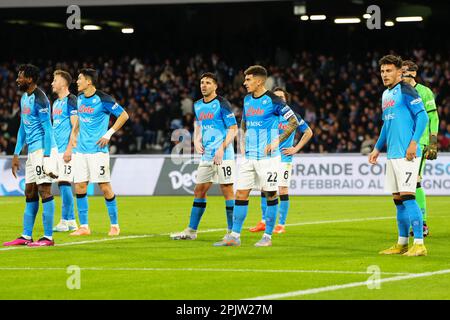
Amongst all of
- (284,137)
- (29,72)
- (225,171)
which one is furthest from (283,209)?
(29,72)

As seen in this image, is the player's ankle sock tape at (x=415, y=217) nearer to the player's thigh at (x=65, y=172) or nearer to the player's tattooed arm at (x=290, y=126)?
the player's tattooed arm at (x=290, y=126)

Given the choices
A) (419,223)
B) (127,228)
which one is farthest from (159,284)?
(127,228)

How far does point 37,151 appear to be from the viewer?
45.1 ft

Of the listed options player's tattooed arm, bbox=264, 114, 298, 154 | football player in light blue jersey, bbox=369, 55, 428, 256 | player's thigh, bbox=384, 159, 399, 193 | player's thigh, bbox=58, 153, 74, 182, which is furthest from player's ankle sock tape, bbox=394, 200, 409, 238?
player's thigh, bbox=58, 153, 74, 182

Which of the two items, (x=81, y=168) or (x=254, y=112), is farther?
(x=81, y=168)

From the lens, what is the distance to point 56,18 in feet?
138

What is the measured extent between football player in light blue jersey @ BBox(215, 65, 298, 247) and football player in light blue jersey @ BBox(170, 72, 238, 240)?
60cm

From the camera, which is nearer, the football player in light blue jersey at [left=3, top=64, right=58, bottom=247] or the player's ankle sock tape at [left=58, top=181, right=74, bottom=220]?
the football player in light blue jersey at [left=3, top=64, right=58, bottom=247]

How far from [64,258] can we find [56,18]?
3086 centimetres

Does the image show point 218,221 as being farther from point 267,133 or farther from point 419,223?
point 419,223

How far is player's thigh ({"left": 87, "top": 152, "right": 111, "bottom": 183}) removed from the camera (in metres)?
16.0

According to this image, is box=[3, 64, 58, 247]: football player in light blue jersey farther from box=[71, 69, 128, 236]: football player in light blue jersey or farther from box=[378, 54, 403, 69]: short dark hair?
box=[378, 54, 403, 69]: short dark hair

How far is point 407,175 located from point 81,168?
594 cm

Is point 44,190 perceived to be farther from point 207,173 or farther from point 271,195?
point 271,195
